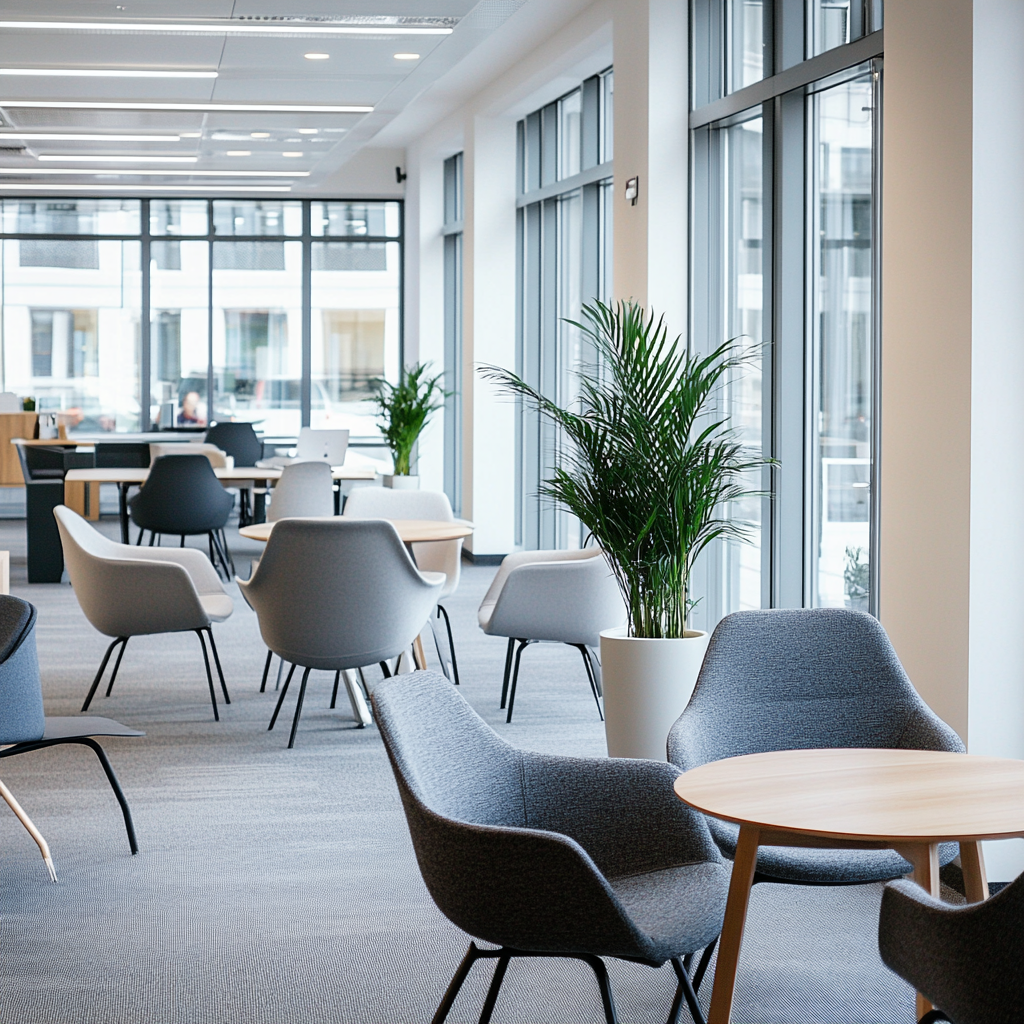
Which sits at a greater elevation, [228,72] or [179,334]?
[228,72]

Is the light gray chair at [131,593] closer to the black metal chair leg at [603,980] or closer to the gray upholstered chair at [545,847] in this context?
the gray upholstered chair at [545,847]

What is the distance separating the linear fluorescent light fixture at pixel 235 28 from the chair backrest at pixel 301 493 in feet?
9.55

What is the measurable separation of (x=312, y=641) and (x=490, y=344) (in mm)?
6143

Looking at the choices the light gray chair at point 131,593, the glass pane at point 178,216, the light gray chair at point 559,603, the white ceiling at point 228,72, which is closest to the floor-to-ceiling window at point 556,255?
the white ceiling at point 228,72

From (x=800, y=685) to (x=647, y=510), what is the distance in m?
1.19

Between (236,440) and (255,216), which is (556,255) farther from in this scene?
(255,216)

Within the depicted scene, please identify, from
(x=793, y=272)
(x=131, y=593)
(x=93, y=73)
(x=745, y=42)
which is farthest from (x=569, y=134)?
(x=131, y=593)

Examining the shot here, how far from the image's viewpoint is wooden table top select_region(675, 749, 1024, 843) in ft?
7.07

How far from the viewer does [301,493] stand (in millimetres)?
8672

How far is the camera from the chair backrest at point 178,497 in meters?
9.07

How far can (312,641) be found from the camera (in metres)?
5.00

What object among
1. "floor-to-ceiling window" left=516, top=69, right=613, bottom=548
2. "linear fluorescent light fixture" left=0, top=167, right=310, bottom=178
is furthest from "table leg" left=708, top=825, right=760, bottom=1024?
"linear fluorescent light fixture" left=0, top=167, right=310, bottom=178

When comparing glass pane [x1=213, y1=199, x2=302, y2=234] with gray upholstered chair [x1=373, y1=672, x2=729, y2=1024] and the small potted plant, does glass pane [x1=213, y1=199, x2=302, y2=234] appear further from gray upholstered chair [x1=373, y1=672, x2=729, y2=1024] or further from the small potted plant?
gray upholstered chair [x1=373, y1=672, x2=729, y2=1024]

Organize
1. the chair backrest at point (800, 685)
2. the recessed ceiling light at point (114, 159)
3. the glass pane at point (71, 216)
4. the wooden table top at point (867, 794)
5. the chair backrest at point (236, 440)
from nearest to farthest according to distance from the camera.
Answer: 1. the wooden table top at point (867, 794)
2. the chair backrest at point (800, 685)
3. the recessed ceiling light at point (114, 159)
4. the chair backrest at point (236, 440)
5. the glass pane at point (71, 216)
